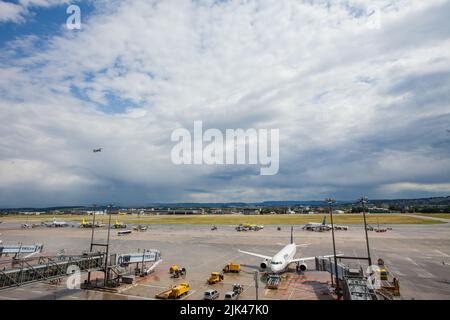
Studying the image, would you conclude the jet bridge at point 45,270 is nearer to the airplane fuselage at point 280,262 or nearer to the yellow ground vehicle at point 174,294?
the yellow ground vehicle at point 174,294

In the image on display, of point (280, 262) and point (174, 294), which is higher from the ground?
point (280, 262)

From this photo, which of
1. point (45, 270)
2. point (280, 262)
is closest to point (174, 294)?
point (45, 270)

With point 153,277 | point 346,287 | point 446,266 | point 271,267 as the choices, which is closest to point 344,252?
point 446,266

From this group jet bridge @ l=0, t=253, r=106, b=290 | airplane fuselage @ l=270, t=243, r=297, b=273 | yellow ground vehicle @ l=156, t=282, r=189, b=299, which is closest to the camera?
jet bridge @ l=0, t=253, r=106, b=290

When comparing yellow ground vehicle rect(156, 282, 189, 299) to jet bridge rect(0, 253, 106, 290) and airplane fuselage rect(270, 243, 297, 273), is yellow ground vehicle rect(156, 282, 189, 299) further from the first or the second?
airplane fuselage rect(270, 243, 297, 273)

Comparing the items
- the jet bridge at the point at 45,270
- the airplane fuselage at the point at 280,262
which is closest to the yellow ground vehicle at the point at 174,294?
the jet bridge at the point at 45,270

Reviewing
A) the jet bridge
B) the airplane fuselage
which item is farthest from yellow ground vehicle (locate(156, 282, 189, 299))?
the airplane fuselage

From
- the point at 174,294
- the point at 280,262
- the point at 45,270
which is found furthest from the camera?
the point at 280,262

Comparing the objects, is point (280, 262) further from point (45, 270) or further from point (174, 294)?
point (45, 270)

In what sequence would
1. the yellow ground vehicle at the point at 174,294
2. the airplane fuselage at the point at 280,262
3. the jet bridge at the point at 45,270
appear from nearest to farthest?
the jet bridge at the point at 45,270, the yellow ground vehicle at the point at 174,294, the airplane fuselage at the point at 280,262

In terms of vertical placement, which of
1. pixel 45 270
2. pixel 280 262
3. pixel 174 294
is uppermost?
pixel 45 270

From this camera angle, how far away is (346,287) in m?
32.1

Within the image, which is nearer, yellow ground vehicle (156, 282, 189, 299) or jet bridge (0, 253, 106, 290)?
jet bridge (0, 253, 106, 290)
